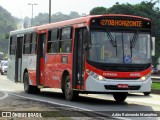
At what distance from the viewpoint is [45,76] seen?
2239 cm

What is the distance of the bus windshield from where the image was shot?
57.9 feet

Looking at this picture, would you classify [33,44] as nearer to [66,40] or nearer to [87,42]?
[66,40]

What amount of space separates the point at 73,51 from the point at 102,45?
1504 mm

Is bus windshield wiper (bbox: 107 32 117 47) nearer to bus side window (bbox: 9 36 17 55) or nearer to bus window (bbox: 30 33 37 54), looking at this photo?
bus window (bbox: 30 33 37 54)

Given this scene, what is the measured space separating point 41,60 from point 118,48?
20.1ft

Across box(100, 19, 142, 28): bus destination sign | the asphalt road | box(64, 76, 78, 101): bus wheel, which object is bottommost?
the asphalt road

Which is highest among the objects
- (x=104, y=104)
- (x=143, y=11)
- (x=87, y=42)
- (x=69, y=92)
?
(x=143, y=11)

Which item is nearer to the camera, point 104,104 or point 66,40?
point 104,104

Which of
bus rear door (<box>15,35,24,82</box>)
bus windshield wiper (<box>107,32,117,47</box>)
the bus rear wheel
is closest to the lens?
bus windshield wiper (<box>107,32,117,47</box>)

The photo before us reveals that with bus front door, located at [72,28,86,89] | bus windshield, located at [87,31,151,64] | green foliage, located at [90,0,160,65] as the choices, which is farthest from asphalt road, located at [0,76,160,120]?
green foliage, located at [90,0,160,65]

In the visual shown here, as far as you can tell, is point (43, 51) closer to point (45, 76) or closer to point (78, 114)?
point (45, 76)

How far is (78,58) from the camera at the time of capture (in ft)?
61.0

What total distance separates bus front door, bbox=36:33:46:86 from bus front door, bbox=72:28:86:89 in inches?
163

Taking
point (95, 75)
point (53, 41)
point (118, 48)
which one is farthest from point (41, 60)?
point (118, 48)
